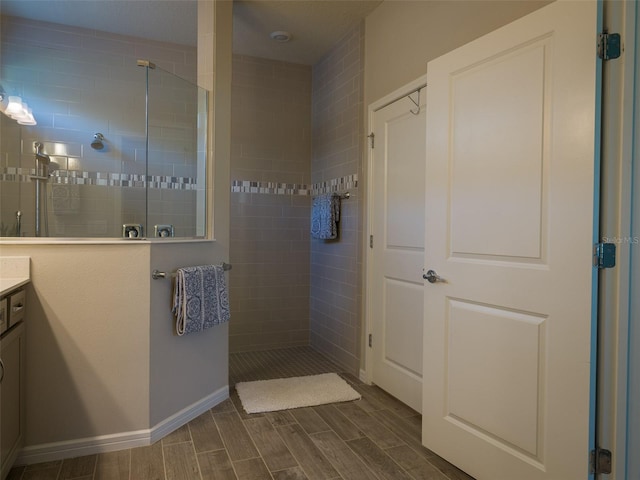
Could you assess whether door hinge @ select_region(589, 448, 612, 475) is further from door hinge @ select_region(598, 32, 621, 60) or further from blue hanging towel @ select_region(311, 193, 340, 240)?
blue hanging towel @ select_region(311, 193, 340, 240)

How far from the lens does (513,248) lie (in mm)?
1712

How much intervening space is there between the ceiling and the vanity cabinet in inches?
100

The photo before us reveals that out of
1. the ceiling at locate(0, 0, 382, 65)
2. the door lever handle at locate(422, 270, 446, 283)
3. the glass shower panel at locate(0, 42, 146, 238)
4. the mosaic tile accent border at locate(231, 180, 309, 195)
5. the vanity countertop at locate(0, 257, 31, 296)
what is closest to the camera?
the vanity countertop at locate(0, 257, 31, 296)

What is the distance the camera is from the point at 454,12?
7.32 ft

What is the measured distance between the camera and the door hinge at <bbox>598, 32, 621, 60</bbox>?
4.64 ft

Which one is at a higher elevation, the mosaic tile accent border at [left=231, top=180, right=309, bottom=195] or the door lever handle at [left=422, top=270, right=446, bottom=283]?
the mosaic tile accent border at [left=231, top=180, right=309, bottom=195]

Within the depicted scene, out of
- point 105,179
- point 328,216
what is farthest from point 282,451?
point 105,179

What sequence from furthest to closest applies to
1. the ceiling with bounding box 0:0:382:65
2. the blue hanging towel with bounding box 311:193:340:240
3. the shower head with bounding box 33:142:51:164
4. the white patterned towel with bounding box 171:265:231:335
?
the blue hanging towel with bounding box 311:193:340:240 < the ceiling with bounding box 0:0:382:65 < the shower head with bounding box 33:142:51:164 < the white patterned towel with bounding box 171:265:231:335

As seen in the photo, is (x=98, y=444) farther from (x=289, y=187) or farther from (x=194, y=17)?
(x=194, y=17)

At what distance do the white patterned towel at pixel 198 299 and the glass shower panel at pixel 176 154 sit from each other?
31cm

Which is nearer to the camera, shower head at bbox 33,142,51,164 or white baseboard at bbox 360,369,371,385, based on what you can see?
shower head at bbox 33,142,51,164

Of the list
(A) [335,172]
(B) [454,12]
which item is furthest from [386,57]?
(A) [335,172]

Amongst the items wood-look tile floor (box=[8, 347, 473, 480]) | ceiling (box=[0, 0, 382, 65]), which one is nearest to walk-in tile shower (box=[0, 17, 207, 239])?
ceiling (box=[0, 0, 382, 65])

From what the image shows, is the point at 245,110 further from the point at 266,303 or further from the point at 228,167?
the point at 266,303
